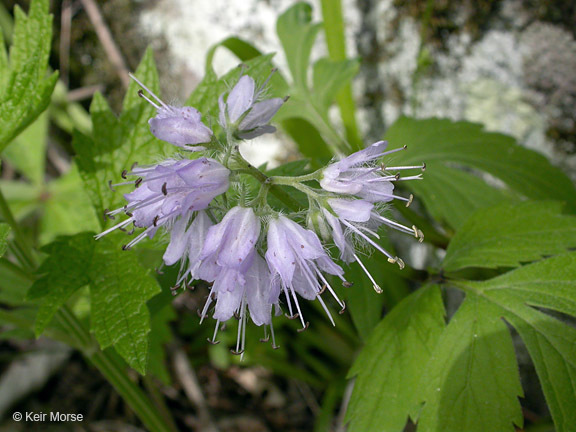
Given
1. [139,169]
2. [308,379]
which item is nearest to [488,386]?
[139,169]

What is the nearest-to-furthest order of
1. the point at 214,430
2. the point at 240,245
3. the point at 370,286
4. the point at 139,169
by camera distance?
the point at 240,245 < the point at 139,169 < the point at 370,286 < the point at 214,430

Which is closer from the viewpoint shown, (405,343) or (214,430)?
(405,343)

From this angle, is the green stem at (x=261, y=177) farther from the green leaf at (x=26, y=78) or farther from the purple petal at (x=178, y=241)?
the green leaf at (x=26, y=78)

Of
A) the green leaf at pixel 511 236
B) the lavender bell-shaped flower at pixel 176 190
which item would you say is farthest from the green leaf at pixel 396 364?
the lavender bell-shaped flower at pixel 176 190

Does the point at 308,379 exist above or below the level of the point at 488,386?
below

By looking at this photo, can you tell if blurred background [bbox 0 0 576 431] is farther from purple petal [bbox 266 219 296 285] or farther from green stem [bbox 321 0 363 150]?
purple petal [bbox 266 219 296 285]

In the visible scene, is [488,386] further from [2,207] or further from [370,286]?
[2,207]
